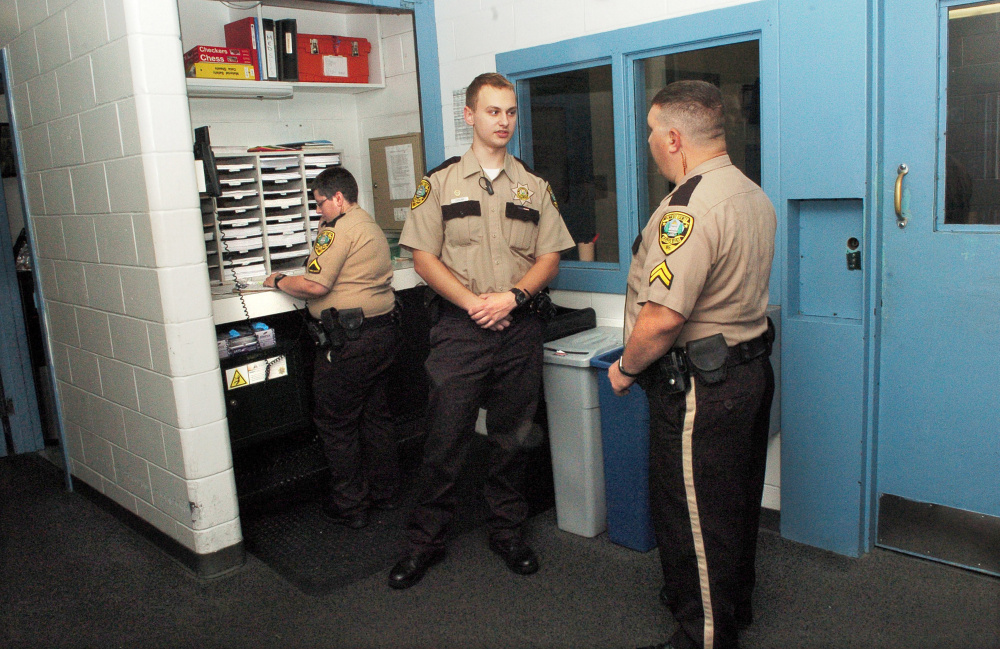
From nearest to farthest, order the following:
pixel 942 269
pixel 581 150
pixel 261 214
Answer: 1. pixel 942 269
2. pixel 581 150
3. pixel 261 214

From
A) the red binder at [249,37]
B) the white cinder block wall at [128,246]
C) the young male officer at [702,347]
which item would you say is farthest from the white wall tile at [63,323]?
the young male officer at [702,347]

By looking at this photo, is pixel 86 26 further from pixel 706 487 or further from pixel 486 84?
pixel 706 487

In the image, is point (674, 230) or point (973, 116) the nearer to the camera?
point (674, 230)

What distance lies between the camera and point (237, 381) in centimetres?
324

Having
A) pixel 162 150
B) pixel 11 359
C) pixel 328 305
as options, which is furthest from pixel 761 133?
pixel 11 359

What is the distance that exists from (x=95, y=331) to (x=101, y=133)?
0.84 m

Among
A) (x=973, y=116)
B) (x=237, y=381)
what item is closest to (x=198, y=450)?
(x=237, y=381)

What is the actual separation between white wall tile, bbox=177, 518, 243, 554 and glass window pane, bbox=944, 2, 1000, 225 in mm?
2641

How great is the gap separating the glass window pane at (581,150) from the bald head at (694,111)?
1292 millimetres

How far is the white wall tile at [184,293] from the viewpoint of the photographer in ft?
8.73

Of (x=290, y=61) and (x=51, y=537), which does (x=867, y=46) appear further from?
(x=51, y=537)

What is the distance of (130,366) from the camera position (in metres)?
3.00

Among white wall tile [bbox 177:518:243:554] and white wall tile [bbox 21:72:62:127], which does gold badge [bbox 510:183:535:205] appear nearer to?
white wall tile [bbox 177:518:243:554]

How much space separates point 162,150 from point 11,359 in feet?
7.08
